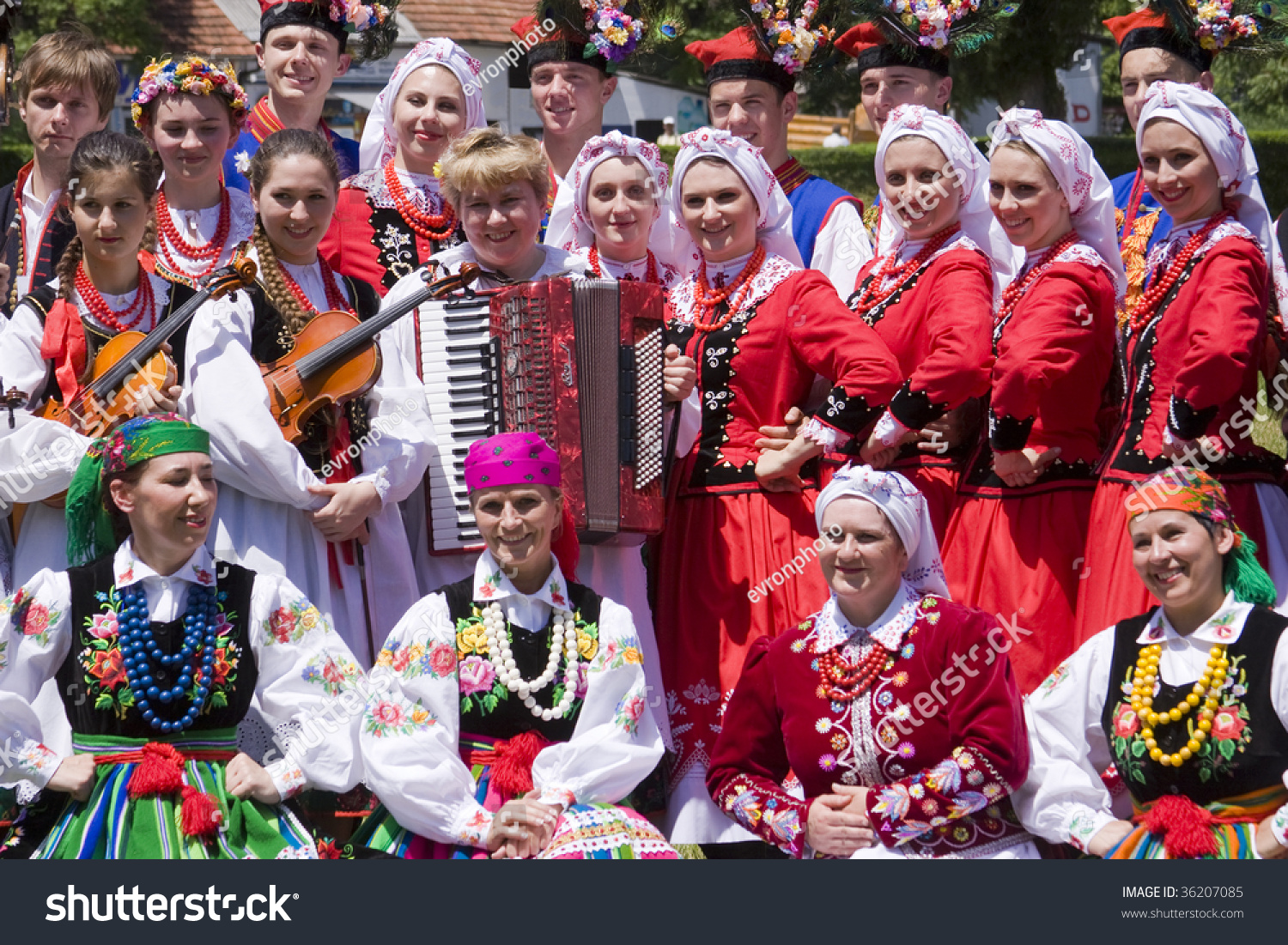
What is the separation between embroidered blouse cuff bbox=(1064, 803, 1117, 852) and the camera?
152 inches

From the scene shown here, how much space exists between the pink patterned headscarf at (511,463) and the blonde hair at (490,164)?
0.96 meters

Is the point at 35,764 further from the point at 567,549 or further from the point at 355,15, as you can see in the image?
the point at 355,15

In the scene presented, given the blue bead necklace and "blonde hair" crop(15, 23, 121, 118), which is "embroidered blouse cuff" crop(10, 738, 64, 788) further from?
"blonde hair" crop(15, 23, 121, 118)

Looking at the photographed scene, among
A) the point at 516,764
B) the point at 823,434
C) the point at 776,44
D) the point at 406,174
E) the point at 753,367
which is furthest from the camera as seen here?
the point at 776,44

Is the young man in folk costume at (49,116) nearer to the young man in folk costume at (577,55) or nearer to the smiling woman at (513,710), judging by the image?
the young man in folk costume at (577,55)

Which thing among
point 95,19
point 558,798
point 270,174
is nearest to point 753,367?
point 270,174

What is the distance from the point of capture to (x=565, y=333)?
464 cm

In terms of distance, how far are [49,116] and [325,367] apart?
6.72 feet

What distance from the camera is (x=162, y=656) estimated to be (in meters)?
3.86

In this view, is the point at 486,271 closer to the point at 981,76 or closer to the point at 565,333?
the point at 565,333

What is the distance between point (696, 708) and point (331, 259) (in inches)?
74.4

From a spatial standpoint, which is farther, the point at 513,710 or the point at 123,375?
the point at 123,375

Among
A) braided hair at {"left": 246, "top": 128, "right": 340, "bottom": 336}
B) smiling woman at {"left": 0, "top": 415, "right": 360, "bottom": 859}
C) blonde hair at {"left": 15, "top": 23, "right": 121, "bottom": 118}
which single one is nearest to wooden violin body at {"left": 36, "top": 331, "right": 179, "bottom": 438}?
braided hair at {"left": 246, "top": 128, "right": 340, "bottom": 336}
